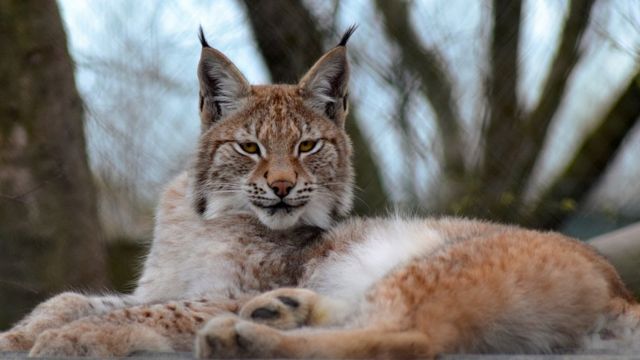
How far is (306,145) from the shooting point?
17.1 ft

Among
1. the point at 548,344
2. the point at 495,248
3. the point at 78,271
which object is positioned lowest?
the point at 78,271

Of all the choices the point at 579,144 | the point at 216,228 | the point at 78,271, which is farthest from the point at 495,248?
the point at 78,271

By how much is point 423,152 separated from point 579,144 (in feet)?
2.92

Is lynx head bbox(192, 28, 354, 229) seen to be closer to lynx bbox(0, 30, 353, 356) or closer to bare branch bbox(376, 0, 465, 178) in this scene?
lynx bbox(0, 30, 353, 356)

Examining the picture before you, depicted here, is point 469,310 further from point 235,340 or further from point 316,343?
point 235,340

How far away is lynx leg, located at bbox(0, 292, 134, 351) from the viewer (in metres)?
4.34

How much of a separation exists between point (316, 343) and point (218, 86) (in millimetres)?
2250

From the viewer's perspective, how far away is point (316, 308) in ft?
13.4

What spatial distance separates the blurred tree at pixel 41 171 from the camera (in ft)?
20.7

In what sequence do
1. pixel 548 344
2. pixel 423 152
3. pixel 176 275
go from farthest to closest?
pixel 423 152 < pixel 176 275 < pixel 548 344

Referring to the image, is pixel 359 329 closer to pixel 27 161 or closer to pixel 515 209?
pixel 515 209

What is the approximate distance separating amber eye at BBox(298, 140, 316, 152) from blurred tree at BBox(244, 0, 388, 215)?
0.93 metres

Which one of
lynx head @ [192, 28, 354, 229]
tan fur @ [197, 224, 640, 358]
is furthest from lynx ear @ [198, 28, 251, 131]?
tan fur @ [197, 224, 640, 358]

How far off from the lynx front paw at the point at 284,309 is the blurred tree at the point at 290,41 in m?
2.05
